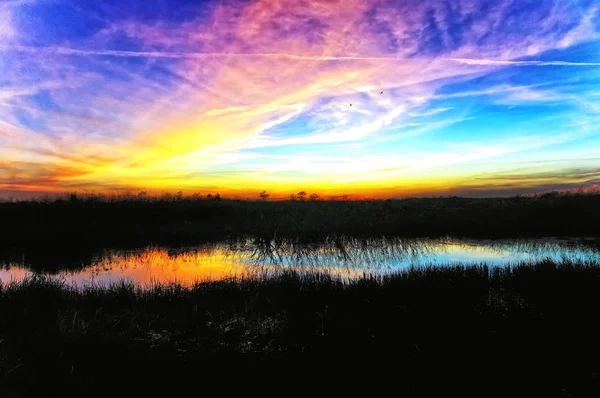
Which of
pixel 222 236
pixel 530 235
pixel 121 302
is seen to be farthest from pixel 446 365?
pixel 530 235

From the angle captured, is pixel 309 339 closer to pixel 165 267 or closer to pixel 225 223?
pixel 165 267

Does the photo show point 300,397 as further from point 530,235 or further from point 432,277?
point 530,235

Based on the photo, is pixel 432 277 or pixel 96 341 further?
pixel 432 277

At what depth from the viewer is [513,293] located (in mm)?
10406

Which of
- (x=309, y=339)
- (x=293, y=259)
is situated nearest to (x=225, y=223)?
(x=293, y=259)

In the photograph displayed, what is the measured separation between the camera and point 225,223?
30703 millimetres

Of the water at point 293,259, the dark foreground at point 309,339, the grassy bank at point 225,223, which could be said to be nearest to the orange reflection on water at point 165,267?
the water at point 293,259

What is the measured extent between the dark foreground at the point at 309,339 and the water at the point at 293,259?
371 cm

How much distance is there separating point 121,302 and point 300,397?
6.95 m

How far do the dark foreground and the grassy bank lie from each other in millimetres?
12542

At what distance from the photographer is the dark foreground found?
604 centimetres

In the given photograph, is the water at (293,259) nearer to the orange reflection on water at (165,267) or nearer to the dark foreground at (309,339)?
the orange reflection on water at (165,267)

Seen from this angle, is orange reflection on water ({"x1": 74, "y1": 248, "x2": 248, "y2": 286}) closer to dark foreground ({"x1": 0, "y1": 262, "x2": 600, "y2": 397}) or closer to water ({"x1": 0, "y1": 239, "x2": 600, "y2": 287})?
water ({"x1": 0, "y1": 239, "x2": 600, "y2": 287})

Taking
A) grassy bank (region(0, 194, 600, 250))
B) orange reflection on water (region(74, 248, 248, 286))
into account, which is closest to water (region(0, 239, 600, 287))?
orange reflection on water (region(74, 248, 248, 286))
